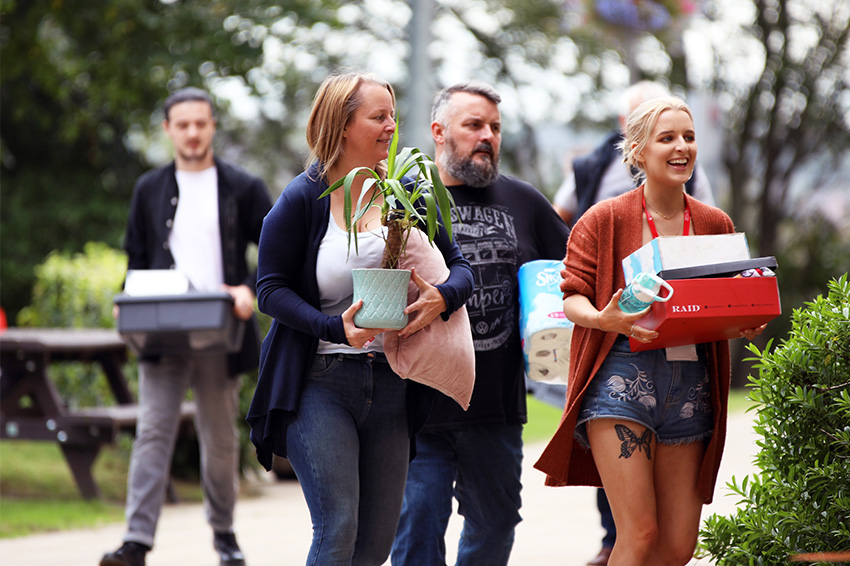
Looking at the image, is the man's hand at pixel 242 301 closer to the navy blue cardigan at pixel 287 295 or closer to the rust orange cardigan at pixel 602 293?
the navy blue cardigan at pixel 287 295

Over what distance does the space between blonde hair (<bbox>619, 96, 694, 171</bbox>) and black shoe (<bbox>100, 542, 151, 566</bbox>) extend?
10.1 ft

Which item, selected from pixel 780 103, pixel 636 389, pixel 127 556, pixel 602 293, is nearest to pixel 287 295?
pixel 602 293

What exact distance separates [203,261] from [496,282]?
2086mm

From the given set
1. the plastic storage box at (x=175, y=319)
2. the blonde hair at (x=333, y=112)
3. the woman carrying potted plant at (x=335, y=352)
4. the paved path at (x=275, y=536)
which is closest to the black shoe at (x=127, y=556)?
the paved path at (x=275, y=536)

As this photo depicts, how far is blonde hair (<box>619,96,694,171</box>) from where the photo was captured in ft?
11.9

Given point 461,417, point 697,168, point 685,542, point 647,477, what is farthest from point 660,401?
point 697,168

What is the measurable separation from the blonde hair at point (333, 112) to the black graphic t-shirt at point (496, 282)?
0.87 m

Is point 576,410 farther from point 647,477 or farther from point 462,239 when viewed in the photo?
point 462,239

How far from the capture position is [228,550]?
18.5ft

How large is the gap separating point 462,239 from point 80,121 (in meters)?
10.8

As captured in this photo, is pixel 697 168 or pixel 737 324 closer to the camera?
pixel 737 324

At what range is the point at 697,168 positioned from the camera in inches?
202

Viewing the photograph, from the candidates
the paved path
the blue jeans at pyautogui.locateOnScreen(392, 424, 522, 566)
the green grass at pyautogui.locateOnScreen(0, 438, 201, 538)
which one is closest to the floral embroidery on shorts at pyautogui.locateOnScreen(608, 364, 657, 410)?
the blue jeans at pyautogui.locateOnScreen(392, 424, 522, 566)

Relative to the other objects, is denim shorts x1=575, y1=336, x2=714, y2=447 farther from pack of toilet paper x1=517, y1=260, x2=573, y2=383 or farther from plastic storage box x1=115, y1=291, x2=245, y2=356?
plastic storage box x1=115, y1=291, x2=245, y2=356
